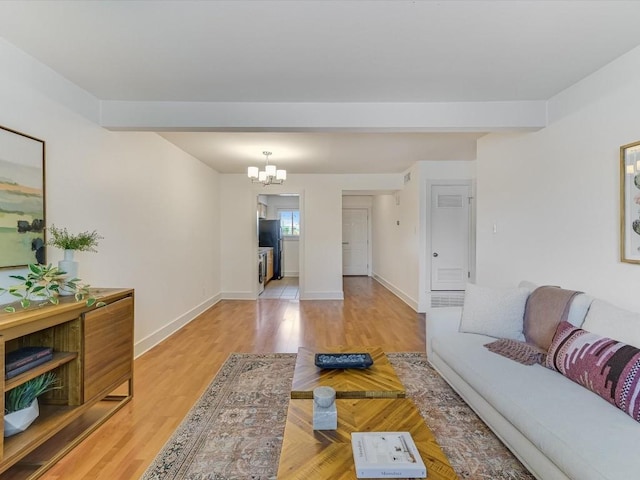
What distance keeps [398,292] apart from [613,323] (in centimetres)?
461

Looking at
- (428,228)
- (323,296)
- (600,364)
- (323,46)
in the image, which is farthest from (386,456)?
(323,296)

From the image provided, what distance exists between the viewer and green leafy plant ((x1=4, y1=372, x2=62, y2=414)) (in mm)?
1688

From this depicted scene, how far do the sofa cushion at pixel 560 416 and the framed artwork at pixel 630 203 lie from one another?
96cm

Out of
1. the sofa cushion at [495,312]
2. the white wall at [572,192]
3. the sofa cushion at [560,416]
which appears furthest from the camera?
the sofa cushion at [495,312]

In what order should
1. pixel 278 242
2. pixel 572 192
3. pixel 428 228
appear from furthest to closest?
pixel 278 242
pixel 428 228
pixel 572 192

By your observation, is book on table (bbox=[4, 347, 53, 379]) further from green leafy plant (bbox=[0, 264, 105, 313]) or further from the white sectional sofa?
the white sectional sofa

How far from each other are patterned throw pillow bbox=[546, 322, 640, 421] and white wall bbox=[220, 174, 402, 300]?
442cm

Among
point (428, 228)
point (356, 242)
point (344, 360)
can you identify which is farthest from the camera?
point (356, 242)

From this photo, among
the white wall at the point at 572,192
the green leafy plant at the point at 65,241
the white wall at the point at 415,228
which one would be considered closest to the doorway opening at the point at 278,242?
the white wall at the point at 415,228

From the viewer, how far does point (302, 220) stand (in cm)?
619

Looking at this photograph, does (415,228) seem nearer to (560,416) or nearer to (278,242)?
(560,416)

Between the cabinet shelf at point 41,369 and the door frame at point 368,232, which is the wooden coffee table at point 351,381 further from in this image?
the door frame at point 368,232

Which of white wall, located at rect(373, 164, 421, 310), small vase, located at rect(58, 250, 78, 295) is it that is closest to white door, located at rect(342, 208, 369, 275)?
white wall, located at rect(373, 164, 421, 310)

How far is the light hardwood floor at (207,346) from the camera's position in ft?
6.18
